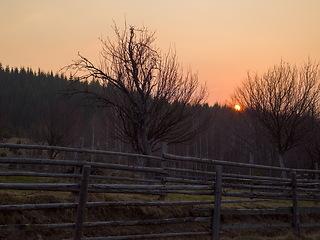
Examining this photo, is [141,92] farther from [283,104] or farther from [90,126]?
[90,126]

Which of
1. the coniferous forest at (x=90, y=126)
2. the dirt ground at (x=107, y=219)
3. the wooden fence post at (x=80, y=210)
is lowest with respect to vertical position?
the dirt ground at (x=107, y=219)

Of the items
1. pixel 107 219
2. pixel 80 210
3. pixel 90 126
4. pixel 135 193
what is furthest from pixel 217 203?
pixel 90 126

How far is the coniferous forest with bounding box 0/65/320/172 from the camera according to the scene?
2686 centimetres

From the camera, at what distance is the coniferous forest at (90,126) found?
2686cm

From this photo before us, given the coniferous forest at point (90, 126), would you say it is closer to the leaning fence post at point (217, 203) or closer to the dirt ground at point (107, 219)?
the dirt ground at point (107, 219)

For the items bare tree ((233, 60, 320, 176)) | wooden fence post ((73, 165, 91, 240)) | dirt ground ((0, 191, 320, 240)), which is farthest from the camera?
bare tree ((233, 60, 320, 176))

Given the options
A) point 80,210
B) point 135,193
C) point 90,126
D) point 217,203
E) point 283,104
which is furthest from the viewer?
point 90,126

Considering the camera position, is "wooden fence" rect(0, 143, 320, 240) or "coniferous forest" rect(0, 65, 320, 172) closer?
"wooden fence" rect(0, 143, 320, 240)

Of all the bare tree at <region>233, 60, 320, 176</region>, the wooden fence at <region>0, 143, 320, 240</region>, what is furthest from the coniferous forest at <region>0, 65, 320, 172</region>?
the wooden fence at <region>0, 143, 320, 240</region>

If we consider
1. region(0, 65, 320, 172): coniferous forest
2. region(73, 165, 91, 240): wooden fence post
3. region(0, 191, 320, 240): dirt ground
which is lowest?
region(0, 191, 320, 240): dirt ground

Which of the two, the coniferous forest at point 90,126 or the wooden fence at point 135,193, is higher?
the coniferous forest at point 90,126

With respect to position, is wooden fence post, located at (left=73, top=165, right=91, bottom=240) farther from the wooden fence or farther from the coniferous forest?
the coniferous forest

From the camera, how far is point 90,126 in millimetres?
56781

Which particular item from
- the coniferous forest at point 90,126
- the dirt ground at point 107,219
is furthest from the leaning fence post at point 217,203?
the coniferous forest at point 90,126
